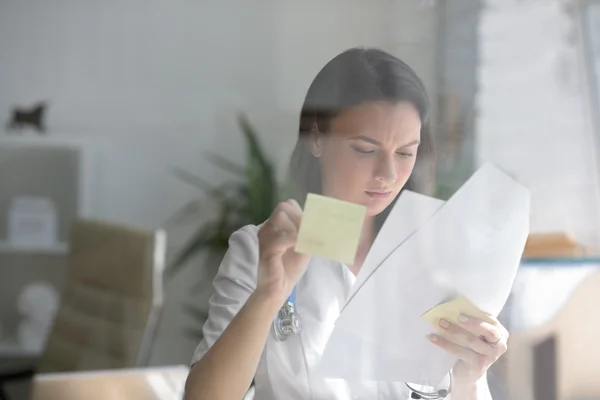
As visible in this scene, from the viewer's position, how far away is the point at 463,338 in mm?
420

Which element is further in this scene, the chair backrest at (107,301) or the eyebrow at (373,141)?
the chair backrest at (107,301)

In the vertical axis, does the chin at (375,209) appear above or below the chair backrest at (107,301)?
above

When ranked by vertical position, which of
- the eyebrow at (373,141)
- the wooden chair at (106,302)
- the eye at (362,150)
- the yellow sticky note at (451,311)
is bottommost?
the wooden chair at (106,302)

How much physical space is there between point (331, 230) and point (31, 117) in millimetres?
976

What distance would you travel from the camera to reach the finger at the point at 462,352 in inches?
16.6

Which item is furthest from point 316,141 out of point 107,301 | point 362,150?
point 107,301

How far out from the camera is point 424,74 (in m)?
0.44

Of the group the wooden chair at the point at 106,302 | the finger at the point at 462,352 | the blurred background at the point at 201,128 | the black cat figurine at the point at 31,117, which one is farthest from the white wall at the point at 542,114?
the black cat figurine at the point at 31,117

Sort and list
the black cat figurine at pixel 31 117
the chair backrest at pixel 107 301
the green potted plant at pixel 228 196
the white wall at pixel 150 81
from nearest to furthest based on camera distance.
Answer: the green potted plant at pixel 228 196
the white wall at pixel 150 81
the chair backrest at pixel 107 301
the black cat figurine at pixel 31 117

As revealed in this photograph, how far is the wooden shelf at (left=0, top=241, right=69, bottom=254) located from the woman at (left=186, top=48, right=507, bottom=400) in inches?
33.3

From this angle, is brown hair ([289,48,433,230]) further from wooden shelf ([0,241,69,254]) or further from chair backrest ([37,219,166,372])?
wooden shelf ([0,241,69,254])

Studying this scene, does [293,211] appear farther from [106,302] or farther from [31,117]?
[31,117]

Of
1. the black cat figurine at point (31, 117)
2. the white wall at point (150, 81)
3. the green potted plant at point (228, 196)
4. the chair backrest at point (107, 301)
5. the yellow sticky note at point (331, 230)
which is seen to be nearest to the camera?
the yellow sticky note at point (331, 230)

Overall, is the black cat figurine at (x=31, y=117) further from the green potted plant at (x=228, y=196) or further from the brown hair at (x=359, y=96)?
the brown hair at (x=359, y=96)
